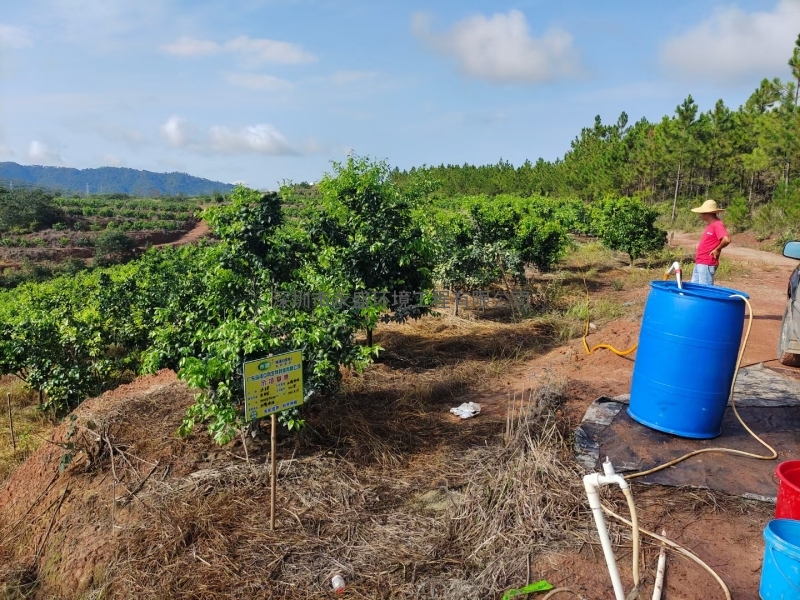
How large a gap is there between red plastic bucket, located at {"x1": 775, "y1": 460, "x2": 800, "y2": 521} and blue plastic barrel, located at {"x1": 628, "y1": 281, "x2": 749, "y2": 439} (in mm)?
1026

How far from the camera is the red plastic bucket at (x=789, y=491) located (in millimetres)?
2562

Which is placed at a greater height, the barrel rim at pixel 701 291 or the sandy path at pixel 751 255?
the barrel rim at pixel 701 291

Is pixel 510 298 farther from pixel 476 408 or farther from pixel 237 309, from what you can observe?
pixel 237 309

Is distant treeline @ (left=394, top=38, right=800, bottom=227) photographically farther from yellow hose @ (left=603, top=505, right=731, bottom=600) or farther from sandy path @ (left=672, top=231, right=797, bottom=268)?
yellow hose @ (left=603, top=505, right=731, bottom=600)

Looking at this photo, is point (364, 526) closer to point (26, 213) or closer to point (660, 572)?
point (660, 572)

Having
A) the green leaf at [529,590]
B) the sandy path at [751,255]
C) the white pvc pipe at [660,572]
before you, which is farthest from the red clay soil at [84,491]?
the sandy path at [751,255]

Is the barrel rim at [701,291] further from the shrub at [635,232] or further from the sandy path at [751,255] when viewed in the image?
the shrub at [635,232]

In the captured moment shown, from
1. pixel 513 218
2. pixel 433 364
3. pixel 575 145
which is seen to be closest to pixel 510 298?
pixel 513 218

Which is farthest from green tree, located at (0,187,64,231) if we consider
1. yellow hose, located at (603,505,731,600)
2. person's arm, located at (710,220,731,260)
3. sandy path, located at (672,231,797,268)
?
yellow hose, located at (603,505,731,600)

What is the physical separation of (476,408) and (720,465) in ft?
7.20

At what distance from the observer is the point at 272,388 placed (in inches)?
138

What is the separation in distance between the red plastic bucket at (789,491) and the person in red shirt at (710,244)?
12.4 ft

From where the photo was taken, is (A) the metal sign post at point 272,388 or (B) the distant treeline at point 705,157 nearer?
(A) the metal sign post at point 272,388

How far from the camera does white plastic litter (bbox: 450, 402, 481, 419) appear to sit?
5122 mm
